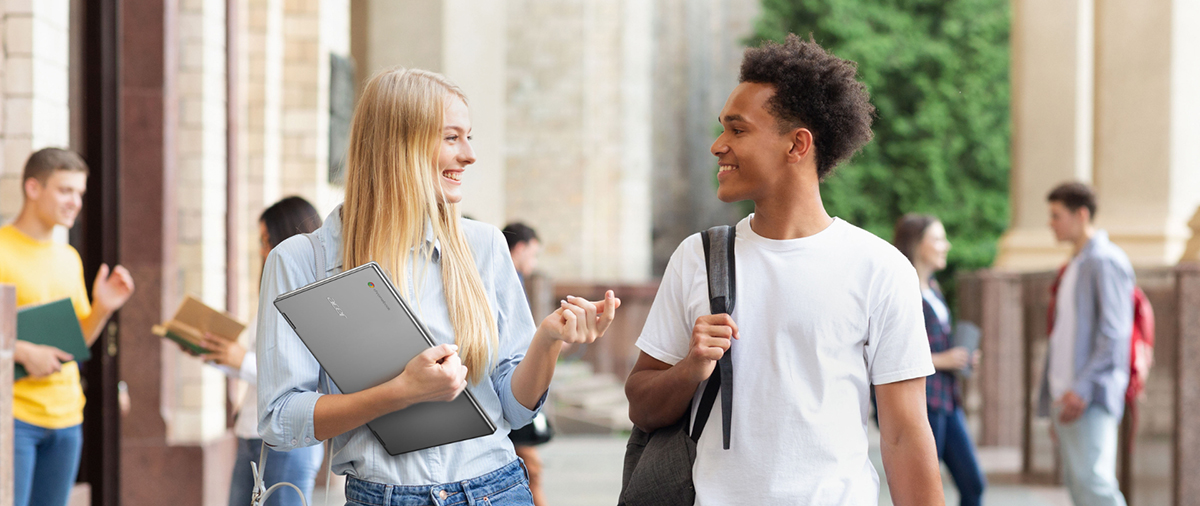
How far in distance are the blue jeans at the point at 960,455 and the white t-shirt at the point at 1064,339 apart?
2.07ft

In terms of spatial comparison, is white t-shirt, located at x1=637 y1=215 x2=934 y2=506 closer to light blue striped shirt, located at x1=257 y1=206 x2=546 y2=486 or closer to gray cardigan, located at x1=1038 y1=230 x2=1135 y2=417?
light blue striped shirt, located at x1=257 y1=206 x2=546 y2=486

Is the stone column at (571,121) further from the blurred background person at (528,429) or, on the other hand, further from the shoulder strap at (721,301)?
the shoulder strap at (721,301)

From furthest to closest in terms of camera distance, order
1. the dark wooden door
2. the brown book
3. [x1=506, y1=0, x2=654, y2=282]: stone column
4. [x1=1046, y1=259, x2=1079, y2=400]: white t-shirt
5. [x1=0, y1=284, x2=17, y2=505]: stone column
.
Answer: [x1=506, y1=0, x2=654, y2=282]: stone column → the dark wooden door → [x1=1046, y1=259, x2=1079, y2=400]: white t-shirt → the brown book → [x1=0, y1=284, x2=17, y2=505]: stone column

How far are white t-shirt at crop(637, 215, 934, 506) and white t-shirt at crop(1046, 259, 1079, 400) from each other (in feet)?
13.9

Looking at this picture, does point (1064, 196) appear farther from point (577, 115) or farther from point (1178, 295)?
point (577, 115)

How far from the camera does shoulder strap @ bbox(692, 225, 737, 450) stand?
2.36 metres

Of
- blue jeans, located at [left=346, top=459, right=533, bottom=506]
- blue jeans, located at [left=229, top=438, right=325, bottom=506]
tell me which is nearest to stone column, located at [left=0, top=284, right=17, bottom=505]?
blue jeans, located at [left=229, top=438, right=325, bottom=506]

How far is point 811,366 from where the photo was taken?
235 cm

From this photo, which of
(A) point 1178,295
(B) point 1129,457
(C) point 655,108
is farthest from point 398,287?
(C) point 655,108

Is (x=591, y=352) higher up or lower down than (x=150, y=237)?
lower down

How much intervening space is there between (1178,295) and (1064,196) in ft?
3.35

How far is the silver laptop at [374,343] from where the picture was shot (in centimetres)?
214

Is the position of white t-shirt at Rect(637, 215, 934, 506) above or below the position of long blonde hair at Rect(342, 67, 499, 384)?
below

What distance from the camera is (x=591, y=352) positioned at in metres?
17.9
